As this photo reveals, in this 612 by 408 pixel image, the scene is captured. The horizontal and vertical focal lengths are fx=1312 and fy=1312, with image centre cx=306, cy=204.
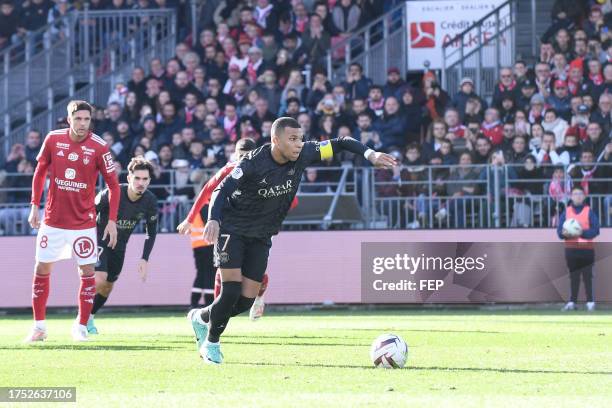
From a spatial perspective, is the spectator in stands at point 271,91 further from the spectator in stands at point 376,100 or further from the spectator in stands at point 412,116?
the spectator in stands at point 412,116

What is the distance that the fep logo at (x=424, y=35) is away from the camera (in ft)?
87.5

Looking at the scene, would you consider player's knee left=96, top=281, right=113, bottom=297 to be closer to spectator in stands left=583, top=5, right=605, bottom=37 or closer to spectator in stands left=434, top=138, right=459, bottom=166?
spectator in stands left=434, top=138, right=459, bottom=166

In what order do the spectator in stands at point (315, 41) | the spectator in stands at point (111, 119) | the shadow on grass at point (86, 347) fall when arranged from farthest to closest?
the spectator in stands at point (315, 41) < the spectator in stands at point (111, 119) < the shadow on grass at point (86, 347)

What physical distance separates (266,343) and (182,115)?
11984 millimetres

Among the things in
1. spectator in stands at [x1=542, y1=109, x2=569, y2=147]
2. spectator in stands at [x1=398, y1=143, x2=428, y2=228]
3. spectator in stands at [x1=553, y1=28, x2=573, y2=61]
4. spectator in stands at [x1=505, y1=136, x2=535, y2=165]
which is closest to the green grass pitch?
spectator in stands at [x1=398, y1=143, x2=428, y2=228]

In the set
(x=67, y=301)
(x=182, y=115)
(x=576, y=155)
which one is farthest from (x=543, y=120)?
(x=67, y=301)

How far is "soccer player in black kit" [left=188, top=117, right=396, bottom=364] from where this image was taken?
1176 cm

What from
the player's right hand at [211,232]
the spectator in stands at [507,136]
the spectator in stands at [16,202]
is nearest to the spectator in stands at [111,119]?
the spectator in stands at [16,202]

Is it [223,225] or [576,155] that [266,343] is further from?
[576,155]

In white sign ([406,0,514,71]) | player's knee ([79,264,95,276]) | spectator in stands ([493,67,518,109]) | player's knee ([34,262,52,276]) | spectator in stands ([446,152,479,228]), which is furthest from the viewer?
white sign ([406,0,514,71])

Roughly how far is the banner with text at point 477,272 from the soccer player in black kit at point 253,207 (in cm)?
1026

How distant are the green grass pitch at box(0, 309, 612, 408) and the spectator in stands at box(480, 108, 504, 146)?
18.6ft

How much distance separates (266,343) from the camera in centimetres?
1461

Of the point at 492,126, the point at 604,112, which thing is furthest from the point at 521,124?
the point at 604,112
